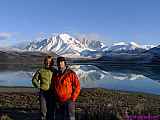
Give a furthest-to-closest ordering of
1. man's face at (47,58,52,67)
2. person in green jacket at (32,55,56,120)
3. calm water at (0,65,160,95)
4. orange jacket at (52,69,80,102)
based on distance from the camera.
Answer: calm water at (0,65,160,95), person in green jacket at (32,55,56,120), man's face at (47,58,52,67), orange jacket at (52,69,80,102)

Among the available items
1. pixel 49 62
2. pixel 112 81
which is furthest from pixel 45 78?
pixel 112 81

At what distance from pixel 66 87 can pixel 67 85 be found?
5 centimetres

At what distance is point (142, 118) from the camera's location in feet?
30.8

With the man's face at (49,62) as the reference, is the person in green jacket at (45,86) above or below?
below

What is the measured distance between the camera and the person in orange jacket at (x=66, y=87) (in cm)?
909

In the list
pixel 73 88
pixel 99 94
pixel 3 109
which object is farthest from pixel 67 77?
pixel 99 94

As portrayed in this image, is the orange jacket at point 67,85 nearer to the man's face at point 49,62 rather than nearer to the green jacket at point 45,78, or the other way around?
the man's face at point 49,62

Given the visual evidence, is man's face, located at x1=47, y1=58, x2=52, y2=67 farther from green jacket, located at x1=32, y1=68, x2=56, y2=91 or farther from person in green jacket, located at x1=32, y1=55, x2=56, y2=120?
green jacket, located at x1=32, y1=68, x2=56, y2=91

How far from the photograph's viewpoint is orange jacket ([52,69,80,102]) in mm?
9094

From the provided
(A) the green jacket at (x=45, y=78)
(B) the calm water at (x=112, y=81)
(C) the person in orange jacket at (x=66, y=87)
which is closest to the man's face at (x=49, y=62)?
(A) the green jacket at (x=45, y=78)

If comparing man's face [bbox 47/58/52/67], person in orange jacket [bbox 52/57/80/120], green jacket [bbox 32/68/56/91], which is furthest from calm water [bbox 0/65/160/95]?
person in orange jacket [bbox 52/57/80/120]

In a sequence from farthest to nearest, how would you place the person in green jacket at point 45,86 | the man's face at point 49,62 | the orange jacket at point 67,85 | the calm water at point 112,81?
the calm water at point 112,81, the person in green jacket at point 45,86, the man's face at point 49,62, the orange jacket at point 67,85

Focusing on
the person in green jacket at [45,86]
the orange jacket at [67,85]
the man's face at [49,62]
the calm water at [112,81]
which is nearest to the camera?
the orange jacket at [67,85]

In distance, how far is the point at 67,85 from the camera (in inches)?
360
